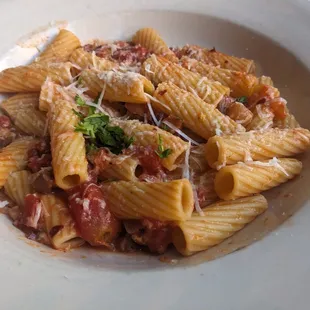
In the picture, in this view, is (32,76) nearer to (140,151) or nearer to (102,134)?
(102,134)

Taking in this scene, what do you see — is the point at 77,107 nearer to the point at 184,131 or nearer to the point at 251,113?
the point at 184,131

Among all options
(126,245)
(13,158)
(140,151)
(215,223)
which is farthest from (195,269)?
(13,158)

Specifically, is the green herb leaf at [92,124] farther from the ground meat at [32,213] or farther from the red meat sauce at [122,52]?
the red meat sauce at [122,52]

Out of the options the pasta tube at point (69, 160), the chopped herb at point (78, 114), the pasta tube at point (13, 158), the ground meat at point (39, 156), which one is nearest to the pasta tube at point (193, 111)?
the chopped herb at point (78, 114)

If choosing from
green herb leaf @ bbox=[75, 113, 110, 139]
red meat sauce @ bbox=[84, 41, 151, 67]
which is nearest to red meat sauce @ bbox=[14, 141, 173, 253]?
green herb leaf @ bbox=[75, 113, 110, 139]

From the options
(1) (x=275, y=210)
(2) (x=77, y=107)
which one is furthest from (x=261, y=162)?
(2) (x=77, y=107)

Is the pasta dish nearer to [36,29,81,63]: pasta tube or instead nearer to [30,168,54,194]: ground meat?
[30,168,54,194]: ground meat
